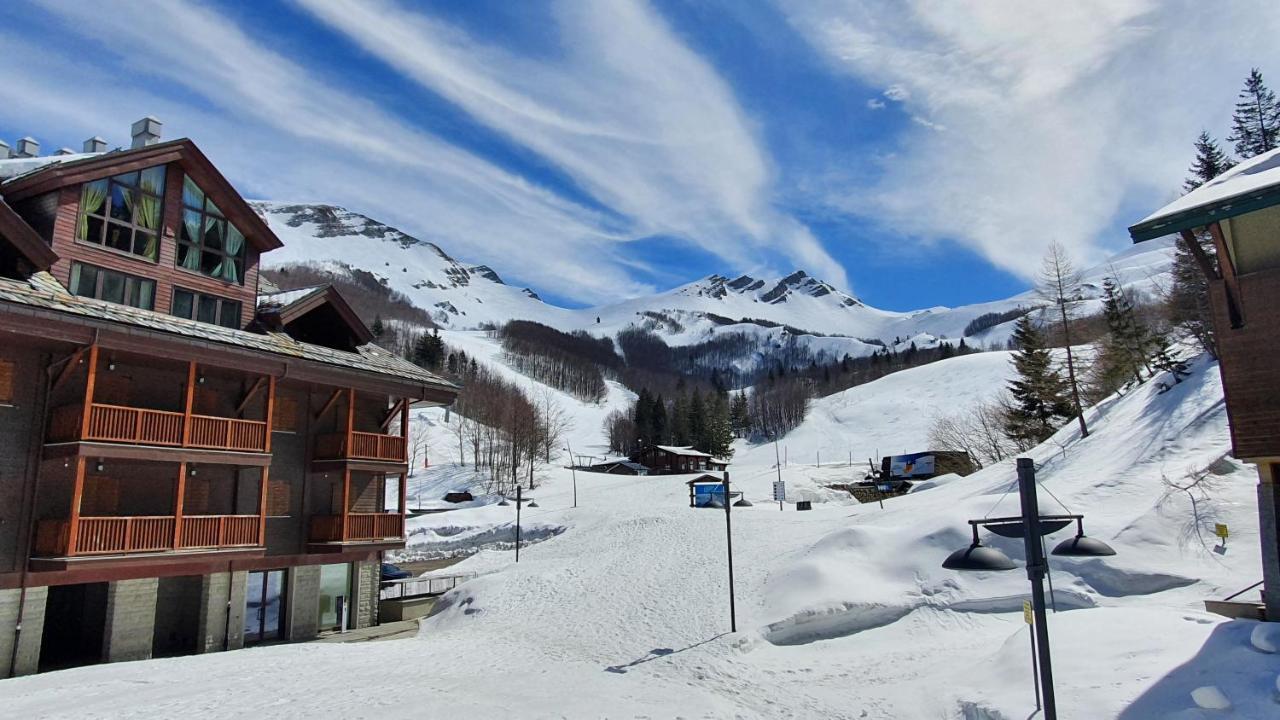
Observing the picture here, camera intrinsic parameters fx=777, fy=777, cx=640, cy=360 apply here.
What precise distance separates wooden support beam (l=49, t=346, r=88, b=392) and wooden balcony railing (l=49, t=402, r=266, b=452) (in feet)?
2.44

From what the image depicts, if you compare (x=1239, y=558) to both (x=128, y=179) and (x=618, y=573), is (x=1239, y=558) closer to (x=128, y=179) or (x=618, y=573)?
(x=618, y=573)

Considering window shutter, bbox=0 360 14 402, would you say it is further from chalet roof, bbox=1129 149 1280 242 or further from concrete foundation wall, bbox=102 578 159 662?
chalet roof, bbox=1129 149 1280 242

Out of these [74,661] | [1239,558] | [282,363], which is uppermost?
[282,363]

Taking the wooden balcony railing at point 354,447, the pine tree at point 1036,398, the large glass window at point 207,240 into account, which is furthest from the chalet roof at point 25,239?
the pine tree at point 1036,398

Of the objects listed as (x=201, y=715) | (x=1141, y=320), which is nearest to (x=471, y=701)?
(x=201, y=715)

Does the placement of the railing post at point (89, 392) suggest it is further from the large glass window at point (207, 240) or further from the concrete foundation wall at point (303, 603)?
the concrete foundation wall at point (303, 603)

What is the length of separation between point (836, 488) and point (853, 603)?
54.3 metres

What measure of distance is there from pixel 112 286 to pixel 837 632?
73.6ft

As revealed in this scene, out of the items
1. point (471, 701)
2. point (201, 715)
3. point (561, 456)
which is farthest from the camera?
point (561, 456)

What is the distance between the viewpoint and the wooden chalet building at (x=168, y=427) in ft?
63.5

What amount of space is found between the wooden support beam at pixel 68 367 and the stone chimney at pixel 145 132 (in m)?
9.92

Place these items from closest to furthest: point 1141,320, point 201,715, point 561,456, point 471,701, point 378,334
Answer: point 201,715
point 471,701
point 1141,320
point 561,456
point 378,334

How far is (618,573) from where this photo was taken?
105ft

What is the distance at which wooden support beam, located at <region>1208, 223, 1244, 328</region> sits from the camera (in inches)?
568
